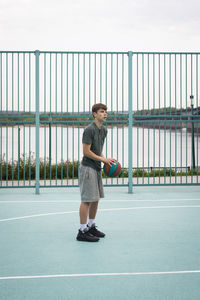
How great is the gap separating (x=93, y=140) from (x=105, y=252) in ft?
4.38

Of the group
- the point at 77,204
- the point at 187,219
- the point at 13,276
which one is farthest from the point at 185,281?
the point at 77,204

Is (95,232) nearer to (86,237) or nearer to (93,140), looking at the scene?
(86,237)

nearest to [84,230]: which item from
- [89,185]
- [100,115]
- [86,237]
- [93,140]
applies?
[86,237]

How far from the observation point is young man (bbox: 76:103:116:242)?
5367mm

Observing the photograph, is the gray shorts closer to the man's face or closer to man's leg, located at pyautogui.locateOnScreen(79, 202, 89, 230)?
man's leg, located at pyautogui.locateOnScreen(79, 202, 89, 230)

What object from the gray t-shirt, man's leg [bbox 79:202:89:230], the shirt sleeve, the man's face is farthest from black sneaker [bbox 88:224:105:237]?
the man's face

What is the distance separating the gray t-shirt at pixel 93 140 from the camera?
5363mm

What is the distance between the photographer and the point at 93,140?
17.9ft

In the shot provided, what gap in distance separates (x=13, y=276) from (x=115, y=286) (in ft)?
3.11

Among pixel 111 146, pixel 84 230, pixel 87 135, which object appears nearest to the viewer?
pixel 87 135

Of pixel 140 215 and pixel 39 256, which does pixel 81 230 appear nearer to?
pixel 39 256

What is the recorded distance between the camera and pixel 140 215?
712 centimetres

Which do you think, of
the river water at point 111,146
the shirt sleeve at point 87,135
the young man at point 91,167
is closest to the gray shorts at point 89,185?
the young man at point 91,167

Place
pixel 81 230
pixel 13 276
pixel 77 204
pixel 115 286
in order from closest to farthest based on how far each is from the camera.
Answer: pixel 115 286
pixel 13 276
pixel 81 230
pixel 77 204
